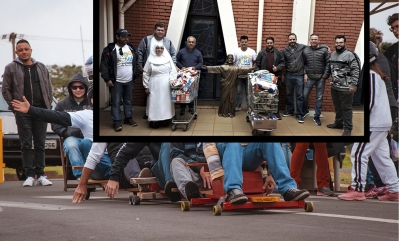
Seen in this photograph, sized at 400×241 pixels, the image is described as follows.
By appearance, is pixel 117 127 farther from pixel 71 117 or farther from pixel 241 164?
pixel 241 164

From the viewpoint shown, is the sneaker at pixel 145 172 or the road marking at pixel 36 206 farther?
the sneaker at pixel 145 172

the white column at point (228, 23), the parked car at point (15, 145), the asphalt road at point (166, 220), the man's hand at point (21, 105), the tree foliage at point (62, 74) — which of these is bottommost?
the asphalt road at point (166, 220)

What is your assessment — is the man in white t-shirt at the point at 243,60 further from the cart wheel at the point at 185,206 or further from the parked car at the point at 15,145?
the parked car at the point at 15,145

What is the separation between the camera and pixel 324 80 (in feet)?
17.9

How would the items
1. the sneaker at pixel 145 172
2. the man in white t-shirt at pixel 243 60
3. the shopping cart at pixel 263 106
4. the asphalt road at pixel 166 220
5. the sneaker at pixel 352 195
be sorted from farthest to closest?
the sneaker at pixel 352 195
the sneaker at pixel 145 172
the man in white t-shirt at pixel 243 60
the shopping cart at pixel 263 106
the asphalt road at pixel 166 220

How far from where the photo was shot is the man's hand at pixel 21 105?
5.32 metres

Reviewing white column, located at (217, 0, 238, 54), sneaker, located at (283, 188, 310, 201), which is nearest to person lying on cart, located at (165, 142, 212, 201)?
sneaker, located at (283, 188, 310, 201)

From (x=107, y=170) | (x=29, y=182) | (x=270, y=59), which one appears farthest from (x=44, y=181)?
(x=270, y=59)

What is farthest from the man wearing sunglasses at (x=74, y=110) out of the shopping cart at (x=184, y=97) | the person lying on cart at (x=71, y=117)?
the shopping cart at (x=184, y=97)

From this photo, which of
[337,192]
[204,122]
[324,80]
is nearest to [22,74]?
[204,122]

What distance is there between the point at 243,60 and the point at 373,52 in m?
1.19

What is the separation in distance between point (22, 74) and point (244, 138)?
2.02m

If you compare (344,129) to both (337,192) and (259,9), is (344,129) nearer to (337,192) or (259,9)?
(337,192)

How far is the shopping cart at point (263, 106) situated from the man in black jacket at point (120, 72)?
3.44 feet
